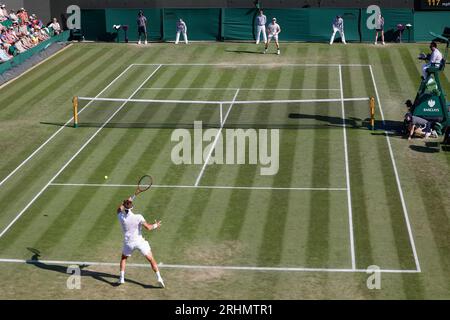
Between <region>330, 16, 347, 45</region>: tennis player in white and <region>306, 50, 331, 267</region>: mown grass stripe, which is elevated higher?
<region>330, 16, 347, 45</region>: tennis player in white

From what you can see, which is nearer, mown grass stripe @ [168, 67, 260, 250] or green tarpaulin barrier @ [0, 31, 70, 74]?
mown grass stripe @ [168, 67, 260, 250]

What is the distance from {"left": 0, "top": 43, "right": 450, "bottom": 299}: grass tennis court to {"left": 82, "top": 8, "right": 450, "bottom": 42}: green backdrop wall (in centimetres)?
600

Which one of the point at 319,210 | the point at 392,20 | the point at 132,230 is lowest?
the point at 319,210

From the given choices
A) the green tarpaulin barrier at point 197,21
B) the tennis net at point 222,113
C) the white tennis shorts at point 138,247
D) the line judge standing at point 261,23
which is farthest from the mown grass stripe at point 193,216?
the green tarpaulin barrier at point 197,21

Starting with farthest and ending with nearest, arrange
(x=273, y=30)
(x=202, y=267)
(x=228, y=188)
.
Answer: (x=273, y=30) → (x=228, y=188) → (x=202, y=267)

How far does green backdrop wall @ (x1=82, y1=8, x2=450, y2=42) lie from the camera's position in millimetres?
58531

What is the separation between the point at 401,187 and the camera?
111 ft

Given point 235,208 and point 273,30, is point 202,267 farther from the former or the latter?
point 273,30

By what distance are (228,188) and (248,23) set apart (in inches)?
1121

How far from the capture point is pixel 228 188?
1330 inches

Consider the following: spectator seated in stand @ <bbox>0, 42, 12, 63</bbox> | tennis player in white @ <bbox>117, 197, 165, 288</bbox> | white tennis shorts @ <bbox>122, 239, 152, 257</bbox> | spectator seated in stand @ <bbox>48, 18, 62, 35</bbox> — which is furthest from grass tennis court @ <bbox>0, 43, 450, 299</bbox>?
spectator seated in stand @ <bbox>48, 18, 62, 35</bbox>

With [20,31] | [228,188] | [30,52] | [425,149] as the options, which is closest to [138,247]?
[228,188]

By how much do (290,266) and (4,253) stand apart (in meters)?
8.97

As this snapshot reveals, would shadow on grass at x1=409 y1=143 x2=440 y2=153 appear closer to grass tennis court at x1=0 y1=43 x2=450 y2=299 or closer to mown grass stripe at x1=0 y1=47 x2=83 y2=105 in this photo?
grass tennis court at x1=0 y1=43 x2=450 y2=299
